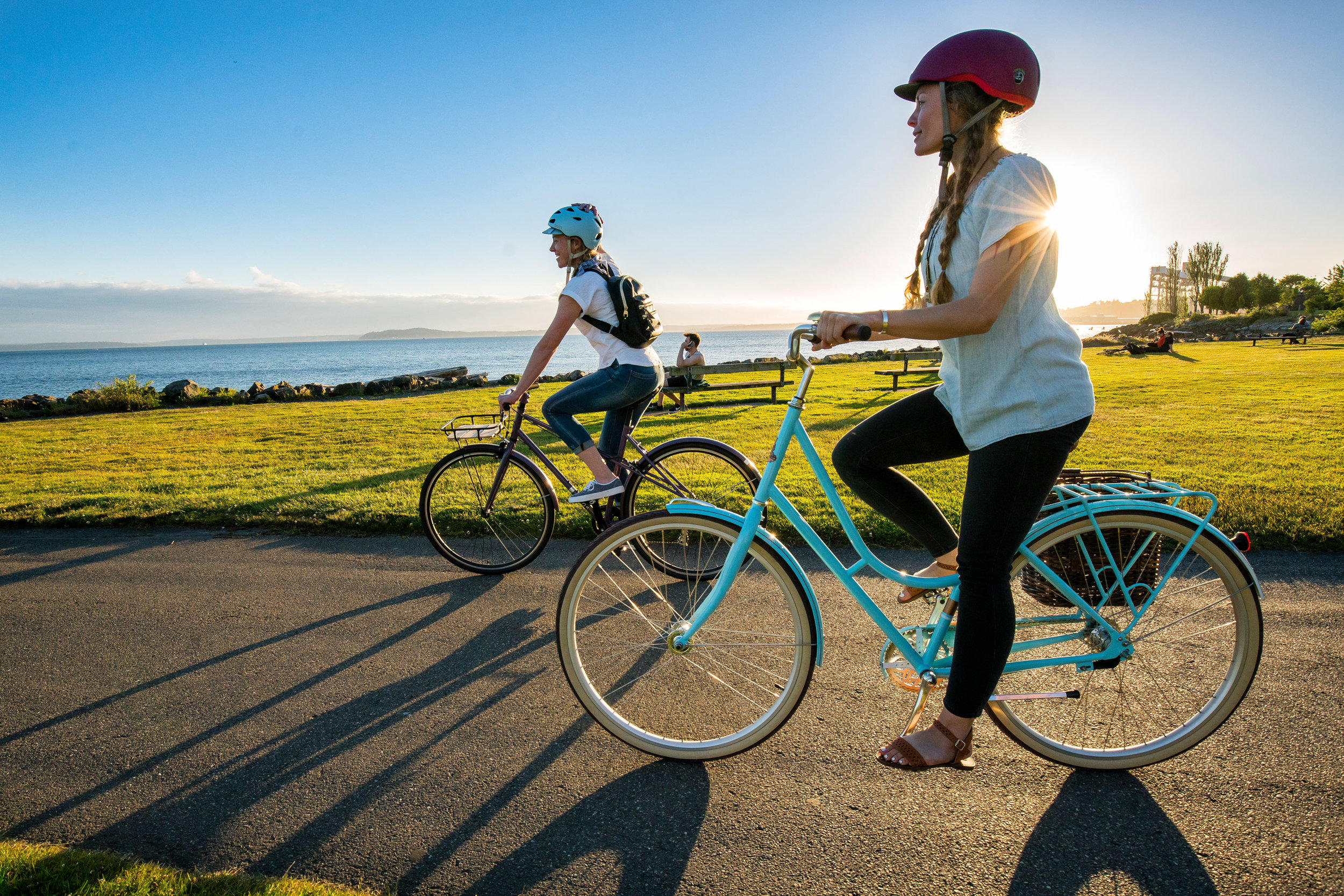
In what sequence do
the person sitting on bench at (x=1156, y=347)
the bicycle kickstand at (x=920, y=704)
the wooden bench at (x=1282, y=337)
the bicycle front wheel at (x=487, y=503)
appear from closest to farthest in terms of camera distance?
the bicycle kickstand at (x=920, y=704)
the bicycle front wheel at (x=487, y=503)
the person sitting on bench at (x=1156, y=347)
the wooden bench at (x=1282, y=337)

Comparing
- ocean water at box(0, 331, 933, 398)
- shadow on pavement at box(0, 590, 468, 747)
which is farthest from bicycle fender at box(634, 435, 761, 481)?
ocean water at box(0, 331, 933, 398)

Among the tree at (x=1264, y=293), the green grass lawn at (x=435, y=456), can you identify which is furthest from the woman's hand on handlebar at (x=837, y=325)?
the tree at (x=1264, y=293)

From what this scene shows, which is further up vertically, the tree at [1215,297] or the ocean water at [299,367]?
the tree at [1215,297]

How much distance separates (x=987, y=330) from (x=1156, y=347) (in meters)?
33.8

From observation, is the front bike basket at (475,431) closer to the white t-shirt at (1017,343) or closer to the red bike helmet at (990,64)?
the white t-shirt at (1017,343)

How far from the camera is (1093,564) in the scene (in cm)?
253

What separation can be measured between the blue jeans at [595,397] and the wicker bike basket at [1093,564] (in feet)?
8.82

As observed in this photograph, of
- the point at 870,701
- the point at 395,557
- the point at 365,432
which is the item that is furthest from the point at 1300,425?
the point at 365,432

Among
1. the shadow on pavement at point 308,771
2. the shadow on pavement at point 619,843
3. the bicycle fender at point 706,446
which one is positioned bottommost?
the shadow on pavement at point 619,843

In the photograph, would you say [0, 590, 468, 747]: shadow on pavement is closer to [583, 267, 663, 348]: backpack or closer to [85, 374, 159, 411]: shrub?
[583, 267, 663, 348]: backpack

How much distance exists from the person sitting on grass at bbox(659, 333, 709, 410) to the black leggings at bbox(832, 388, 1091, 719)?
11890mm

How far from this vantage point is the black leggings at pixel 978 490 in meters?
2.18

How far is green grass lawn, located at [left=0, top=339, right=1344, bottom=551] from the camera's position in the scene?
19.9 feet

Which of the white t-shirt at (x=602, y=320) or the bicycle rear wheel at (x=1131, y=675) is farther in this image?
the white t-shirt at (x=602, y=320)
